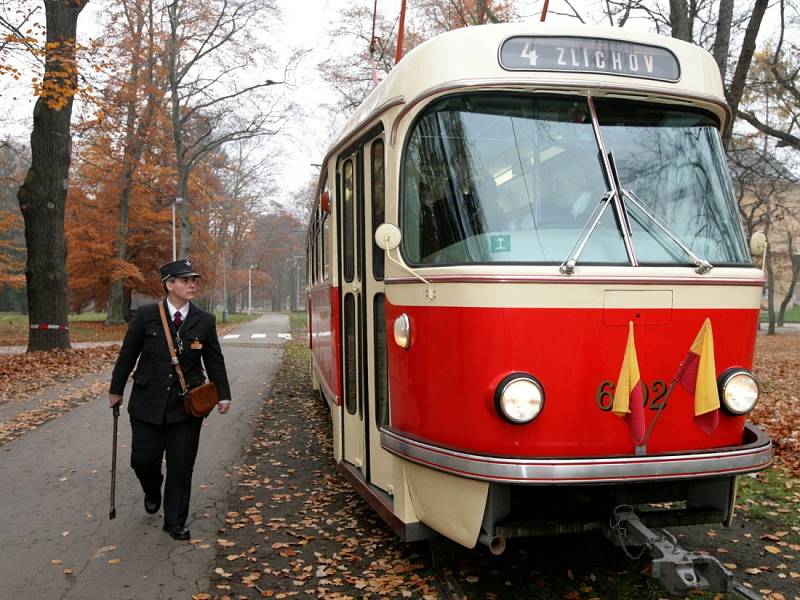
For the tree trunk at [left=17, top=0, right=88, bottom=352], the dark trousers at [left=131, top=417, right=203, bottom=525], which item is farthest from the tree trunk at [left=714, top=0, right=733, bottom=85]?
the tree trunk at [left=17, top=0, right=88, bottom=352]

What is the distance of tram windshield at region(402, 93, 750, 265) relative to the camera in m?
3.99

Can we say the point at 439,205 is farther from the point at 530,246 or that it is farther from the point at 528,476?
the point at 528,476

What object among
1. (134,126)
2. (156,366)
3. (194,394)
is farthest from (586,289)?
(134,126)

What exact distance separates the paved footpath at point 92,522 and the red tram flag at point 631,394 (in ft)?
8.97

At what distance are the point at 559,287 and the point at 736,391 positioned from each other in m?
1.15

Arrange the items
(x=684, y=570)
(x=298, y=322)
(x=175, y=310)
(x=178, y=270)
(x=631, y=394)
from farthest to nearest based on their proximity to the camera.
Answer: (x=298, y=322)
(x=175, y=310)
(x=178, y=270)
(x=631, y=394)
(x=684, y=570)

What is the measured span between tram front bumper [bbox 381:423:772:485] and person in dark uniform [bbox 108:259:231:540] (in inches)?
79.2

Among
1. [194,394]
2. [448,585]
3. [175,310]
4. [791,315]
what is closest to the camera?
[448,585]

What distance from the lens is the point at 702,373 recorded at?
3.83m

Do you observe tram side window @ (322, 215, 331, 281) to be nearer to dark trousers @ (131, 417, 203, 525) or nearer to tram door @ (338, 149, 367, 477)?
tram door @ (338, 149, 367, 477)

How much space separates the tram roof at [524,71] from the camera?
4082 mm

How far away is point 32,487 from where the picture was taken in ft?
22.1

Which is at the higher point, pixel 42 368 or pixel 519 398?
pixel 519 398

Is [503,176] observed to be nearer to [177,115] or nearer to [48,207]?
[48,207]
